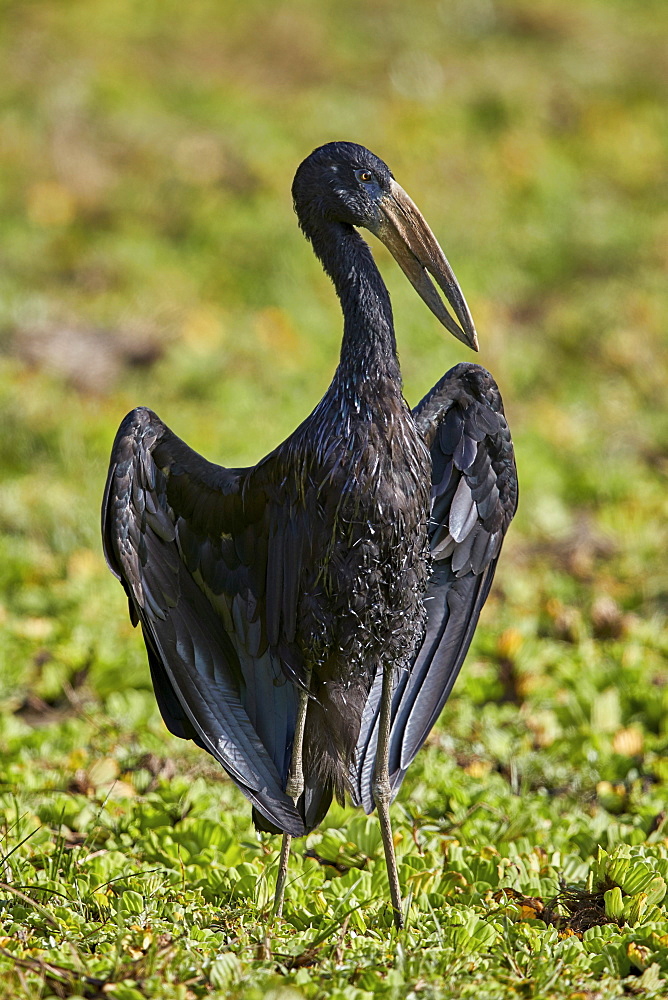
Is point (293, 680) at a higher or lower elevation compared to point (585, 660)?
lower

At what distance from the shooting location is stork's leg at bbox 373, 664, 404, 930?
129 inches

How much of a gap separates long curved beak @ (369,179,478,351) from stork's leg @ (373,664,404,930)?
1141mm

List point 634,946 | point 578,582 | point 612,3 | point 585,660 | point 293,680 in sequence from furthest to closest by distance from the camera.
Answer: point 612,3 → point 578,582 → point 585,660 → point 293,680 → point 634,946

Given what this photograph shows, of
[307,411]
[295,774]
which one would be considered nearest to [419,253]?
[295,774]

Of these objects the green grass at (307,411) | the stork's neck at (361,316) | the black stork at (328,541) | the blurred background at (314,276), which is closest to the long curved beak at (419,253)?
the black stork at (328,541)

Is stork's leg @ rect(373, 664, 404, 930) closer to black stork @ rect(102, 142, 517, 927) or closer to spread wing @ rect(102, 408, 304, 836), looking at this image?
black stork @ rect(102, 142, 517, 927)

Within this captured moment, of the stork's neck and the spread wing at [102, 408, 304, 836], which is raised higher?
the stork's neck

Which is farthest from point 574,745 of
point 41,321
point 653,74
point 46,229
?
point 653,74

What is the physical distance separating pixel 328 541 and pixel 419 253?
979 mm

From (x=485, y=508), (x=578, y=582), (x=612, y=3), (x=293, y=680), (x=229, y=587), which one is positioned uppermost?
(x=612, y=3)

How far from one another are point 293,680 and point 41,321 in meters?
6.55

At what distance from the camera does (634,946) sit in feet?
9.93

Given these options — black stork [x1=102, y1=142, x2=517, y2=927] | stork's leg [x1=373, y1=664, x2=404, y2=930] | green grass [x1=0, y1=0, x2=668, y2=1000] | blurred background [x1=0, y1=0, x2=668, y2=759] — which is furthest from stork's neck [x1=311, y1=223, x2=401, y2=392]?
blurred background [x1=0, y1=0, x2=668, y2=759]

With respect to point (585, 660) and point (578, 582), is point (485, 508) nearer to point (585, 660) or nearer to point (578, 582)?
point (585, 660)
